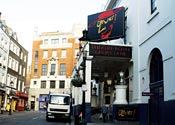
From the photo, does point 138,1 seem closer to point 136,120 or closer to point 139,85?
point 139,85

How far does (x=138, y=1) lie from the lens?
64.8 feet

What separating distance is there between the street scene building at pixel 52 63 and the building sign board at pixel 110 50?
4701cm

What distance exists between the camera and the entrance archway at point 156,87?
49.7 ft

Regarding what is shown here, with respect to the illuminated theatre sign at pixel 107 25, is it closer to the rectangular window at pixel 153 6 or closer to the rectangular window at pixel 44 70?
the rectangular window at pixel 153 6

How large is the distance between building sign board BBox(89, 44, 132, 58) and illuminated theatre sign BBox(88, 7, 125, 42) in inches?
66.5

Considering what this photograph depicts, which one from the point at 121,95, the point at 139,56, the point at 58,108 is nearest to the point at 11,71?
the point at 58,108

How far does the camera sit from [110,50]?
21.5m

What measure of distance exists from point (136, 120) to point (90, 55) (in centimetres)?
569

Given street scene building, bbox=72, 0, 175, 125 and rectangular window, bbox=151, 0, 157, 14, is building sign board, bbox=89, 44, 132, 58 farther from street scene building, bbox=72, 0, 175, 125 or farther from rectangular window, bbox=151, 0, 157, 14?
rectangular window, bbox=151, 0, 157, 14

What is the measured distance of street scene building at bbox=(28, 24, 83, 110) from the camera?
226ft

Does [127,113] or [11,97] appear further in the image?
[11,97]

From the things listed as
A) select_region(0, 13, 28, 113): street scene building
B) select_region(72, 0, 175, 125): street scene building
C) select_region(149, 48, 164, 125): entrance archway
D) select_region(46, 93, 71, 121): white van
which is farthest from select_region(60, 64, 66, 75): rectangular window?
select_region(149, 48, 164, 125): entrance archway

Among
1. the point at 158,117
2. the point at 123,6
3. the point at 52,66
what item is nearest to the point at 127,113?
the point at 158,117

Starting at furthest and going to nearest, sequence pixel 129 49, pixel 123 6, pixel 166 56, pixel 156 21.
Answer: pixel 123 6 < pixel 129 49 < pixel 156 21 < pixel 166 56
